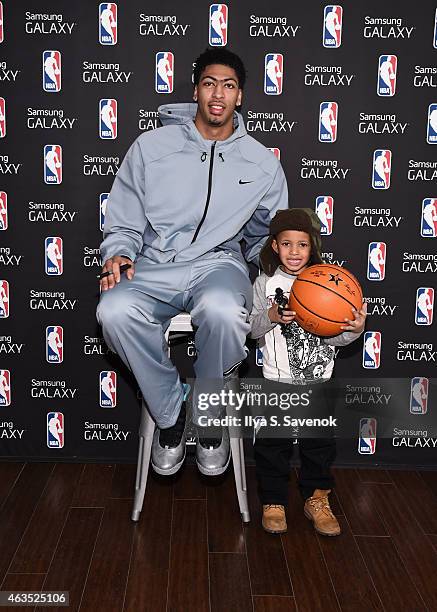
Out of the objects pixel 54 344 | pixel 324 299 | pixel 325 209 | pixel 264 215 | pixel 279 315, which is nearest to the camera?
pixel 324 299

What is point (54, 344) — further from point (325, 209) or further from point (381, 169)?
point (381, 169)

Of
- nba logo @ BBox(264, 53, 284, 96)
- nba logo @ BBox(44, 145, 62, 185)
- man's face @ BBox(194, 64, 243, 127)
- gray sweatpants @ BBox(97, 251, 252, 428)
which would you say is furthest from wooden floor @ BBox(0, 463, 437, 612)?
nba logo @ BBox(264, 53, 284, 96)

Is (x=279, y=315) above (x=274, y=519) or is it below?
above

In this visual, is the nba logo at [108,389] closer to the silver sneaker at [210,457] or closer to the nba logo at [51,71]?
the silver sneaker at [210,457]

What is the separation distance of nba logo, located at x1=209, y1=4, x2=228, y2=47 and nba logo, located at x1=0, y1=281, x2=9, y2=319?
143 cm

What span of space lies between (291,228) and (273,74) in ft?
2.89

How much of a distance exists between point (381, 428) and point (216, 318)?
4.49 ft

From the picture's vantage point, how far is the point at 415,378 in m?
3.39

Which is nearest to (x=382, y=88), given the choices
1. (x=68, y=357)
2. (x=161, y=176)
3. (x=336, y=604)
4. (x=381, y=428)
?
(x=161, y=176)

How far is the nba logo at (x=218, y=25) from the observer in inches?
123

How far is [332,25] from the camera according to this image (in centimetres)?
312

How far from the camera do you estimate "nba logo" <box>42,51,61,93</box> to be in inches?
124


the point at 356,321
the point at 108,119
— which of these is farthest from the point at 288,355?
the point at 108,119

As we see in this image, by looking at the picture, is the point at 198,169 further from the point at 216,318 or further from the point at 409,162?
the point at 409,162
